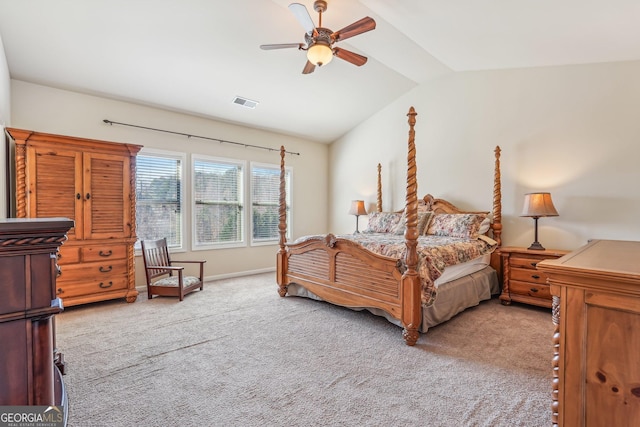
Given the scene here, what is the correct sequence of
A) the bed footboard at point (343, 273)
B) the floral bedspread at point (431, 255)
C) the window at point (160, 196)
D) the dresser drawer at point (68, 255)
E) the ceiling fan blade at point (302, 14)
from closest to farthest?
the ceiling fan blade at point (302, 14) → the floral bedspread at point (431, 255) → the bed footboard at point (343, 273) → the dresser drawer at point (68, 255) → the window at point (160, 196)

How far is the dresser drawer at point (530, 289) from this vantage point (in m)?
3.56

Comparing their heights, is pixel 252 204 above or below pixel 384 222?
above

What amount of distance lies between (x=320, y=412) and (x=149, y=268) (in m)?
3.06

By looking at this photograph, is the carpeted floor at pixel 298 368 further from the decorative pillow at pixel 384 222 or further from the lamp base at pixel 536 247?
the decorative pillow at pixel 384 222

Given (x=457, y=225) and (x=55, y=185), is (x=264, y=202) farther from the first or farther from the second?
(x=457, y=225)

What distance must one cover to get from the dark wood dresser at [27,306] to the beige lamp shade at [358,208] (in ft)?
16.5

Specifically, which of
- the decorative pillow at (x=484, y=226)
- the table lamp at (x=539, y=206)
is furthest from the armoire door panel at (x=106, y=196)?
the table lamp at (x=539, y=206)

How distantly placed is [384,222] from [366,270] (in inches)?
78.4

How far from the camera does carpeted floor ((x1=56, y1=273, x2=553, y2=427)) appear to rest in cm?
177

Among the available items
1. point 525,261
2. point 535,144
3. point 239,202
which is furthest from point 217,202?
point 535,144

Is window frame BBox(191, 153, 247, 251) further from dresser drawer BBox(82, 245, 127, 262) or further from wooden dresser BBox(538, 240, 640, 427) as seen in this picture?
wooden dresser BBox(538, 240, 640, 427)

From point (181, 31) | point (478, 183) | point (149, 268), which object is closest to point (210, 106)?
point (181, 31)

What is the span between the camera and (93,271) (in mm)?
3619

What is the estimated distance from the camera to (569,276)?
3.62 ft
